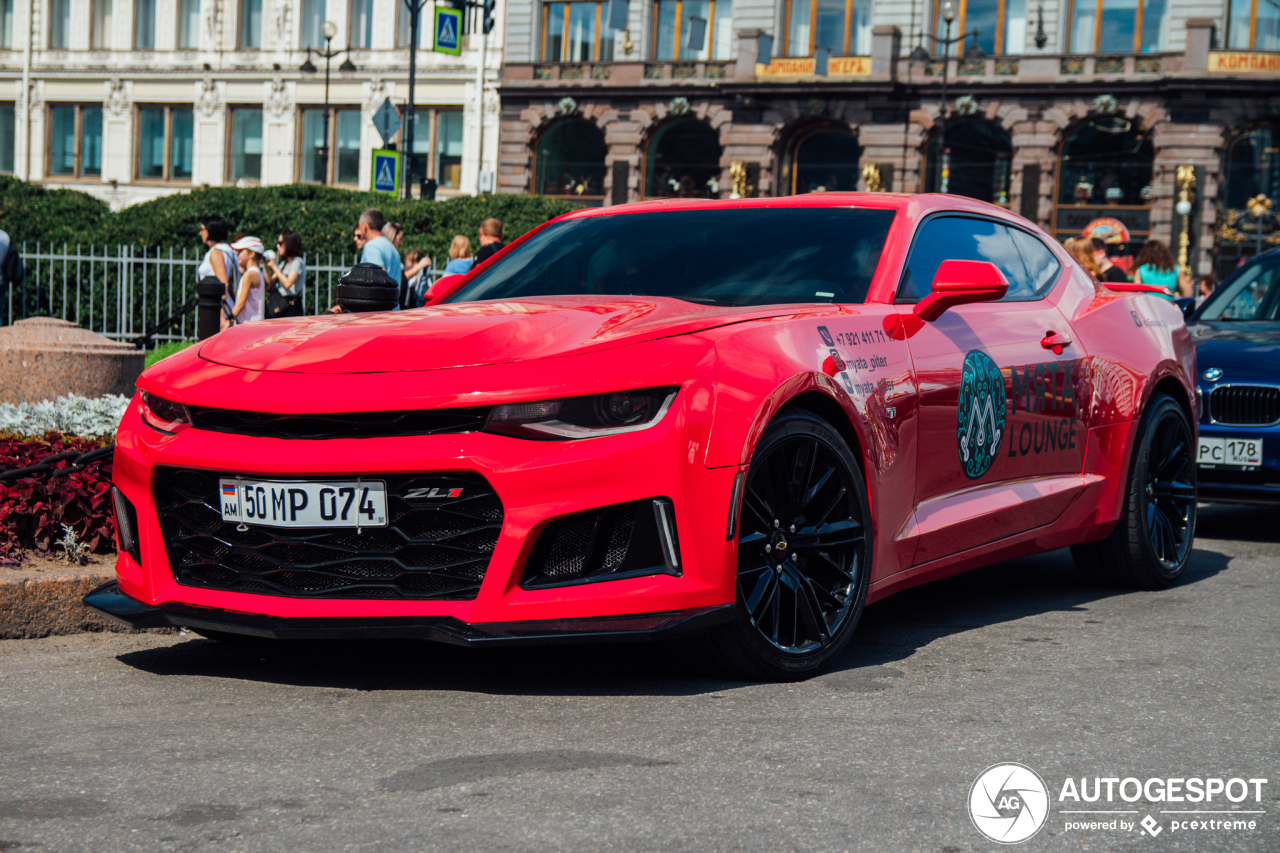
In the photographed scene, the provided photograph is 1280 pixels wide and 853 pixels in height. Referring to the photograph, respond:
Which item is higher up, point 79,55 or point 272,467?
point 79,55

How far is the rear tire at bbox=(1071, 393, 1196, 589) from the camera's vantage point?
5.86 metres

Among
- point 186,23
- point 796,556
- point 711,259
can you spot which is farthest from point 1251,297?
point 186,23

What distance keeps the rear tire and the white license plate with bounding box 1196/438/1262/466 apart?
4.77 ft

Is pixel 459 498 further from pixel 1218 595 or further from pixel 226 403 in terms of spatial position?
pixel 1218 595

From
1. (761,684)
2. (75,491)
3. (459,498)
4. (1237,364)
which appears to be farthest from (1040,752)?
(1237,364)

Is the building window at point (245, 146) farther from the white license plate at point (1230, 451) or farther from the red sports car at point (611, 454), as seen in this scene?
the red sports car at point (611, 454)

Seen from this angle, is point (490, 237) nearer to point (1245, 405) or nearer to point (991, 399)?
point (1245, 405)

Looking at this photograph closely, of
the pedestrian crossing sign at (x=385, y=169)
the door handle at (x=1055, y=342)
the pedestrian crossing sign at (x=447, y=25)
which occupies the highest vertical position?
the pedestrian crossing sign at (x=447, y=25)

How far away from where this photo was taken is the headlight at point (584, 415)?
11.9 ft

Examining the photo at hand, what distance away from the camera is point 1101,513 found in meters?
5.68

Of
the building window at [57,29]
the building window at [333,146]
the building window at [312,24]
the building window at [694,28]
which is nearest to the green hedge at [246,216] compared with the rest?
the building window at [694,28]

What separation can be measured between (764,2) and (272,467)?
40591 millimetres

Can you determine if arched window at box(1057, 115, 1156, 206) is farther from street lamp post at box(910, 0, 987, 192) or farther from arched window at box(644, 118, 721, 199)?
arched window at box(644, 118, 721, 199)

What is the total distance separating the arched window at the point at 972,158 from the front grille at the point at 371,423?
39.3 m
